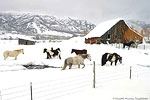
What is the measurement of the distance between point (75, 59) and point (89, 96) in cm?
589

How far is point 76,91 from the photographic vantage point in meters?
7.05

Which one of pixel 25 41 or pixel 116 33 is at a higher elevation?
pixel 116 33

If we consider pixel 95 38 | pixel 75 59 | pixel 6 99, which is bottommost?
pixel 6 99

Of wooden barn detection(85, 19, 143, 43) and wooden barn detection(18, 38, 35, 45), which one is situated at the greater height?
wooden barn detection(85, 19, 143, 43)

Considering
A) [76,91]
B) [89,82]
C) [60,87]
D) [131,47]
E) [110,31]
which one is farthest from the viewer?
[110,31]

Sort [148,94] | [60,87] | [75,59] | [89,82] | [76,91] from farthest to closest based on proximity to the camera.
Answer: [75,59] → [89,82] → [60,87] → [76,91] → [148,94]

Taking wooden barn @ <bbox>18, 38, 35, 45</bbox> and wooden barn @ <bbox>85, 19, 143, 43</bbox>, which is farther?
wooden barn @ <bbox>18, 38, 35, 45</bbox>

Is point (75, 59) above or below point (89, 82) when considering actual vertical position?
above

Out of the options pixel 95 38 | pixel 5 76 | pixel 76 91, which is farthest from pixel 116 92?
pixel 95 38

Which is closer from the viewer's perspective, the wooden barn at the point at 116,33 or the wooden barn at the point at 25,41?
the wooden barn at the point at 116,33

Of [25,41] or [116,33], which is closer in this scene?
[25,41]

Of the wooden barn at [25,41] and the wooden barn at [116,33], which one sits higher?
the wooden barn at [116,33]

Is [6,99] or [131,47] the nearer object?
[6,99]

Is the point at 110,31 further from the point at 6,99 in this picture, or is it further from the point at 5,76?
the point at 6,99
